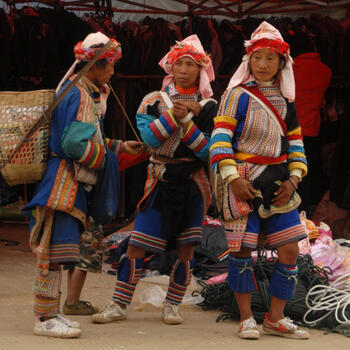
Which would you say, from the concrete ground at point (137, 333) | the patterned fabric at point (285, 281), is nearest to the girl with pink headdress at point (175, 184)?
the concrete ground at point (137, 333)

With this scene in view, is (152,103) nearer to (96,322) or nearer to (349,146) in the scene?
(96,322)

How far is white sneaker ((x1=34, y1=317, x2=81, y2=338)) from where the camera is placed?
11.9 feet

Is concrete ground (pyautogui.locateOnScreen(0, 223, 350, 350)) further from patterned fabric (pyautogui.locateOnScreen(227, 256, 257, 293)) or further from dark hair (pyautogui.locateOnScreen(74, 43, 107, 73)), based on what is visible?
dark hair (pyautogui.locateOnScreen(74, 43, 107, 73))

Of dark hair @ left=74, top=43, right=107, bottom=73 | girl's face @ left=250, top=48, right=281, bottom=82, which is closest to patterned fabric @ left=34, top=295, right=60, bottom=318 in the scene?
dark hair @ left=74, top=43, right=107, bottom=73

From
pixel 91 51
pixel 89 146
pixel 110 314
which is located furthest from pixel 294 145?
pixel 110 314

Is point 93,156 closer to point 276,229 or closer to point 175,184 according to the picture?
point 175,184

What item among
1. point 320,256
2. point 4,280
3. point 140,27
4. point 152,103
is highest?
point 140,27

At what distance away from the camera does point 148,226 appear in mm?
4219

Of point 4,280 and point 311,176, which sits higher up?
point 311,176

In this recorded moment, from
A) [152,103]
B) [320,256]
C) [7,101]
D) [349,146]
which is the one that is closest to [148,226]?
[152,103]

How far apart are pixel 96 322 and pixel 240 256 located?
3.43 feet

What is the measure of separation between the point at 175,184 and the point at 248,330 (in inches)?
40.4

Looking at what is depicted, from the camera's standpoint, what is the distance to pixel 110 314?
165 inches

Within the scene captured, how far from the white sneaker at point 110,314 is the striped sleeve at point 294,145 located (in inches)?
56.0
